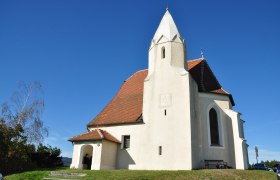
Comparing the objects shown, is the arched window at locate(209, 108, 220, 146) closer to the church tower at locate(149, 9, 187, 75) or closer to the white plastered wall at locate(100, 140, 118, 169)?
the church tower at locate(149, 9, 187, 75)

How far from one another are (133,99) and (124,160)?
21.1 ft

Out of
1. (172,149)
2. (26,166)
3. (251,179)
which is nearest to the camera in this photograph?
(251,179)

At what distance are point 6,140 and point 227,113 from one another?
2014cm

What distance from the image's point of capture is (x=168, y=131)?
2048cm

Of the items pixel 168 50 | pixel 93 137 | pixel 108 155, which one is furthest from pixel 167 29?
pixel 108 155

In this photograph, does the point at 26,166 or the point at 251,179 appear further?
the point at 26,166

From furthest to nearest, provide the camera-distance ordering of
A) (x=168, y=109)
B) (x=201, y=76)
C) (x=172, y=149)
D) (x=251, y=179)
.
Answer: (x=201, y=76), (x=168, y=109), (x=172, y=149), (x=251, y=179)

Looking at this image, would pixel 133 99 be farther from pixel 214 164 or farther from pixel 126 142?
pixel 214 164

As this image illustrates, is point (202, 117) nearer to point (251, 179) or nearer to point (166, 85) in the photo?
point (166, 85)

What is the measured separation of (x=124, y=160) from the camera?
21.7 meters

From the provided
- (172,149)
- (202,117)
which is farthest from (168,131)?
(202,117)

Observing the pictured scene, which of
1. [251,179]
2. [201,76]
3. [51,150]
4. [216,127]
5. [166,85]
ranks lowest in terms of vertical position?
[251,179]

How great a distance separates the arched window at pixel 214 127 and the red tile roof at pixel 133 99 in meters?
2.10

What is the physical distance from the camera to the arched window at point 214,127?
21.3 m
